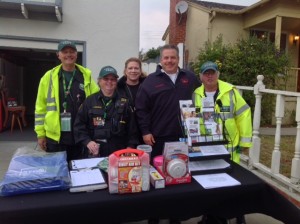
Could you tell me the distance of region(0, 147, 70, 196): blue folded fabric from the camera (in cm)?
179

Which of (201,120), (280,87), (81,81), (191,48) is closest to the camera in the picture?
(201,120)

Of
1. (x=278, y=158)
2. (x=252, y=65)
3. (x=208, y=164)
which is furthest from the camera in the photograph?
(x=252, y=65)

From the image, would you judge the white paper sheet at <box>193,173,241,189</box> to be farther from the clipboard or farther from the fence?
the fence

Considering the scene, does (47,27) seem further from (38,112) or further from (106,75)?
(106,75)

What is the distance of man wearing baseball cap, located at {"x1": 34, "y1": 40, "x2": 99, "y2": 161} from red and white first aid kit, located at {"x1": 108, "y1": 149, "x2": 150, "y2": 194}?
1299 mm

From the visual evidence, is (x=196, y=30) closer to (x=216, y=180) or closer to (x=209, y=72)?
(x=209, y=72)

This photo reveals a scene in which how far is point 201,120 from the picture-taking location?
2391 millimetres

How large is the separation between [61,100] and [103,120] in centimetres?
62

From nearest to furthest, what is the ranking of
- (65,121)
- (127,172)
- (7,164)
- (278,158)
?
(127,172), (65,121), (278,158), (7,164)

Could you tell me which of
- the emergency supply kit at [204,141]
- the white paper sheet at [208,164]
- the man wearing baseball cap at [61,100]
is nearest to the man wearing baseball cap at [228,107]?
the emergency supply kit at [204,141]

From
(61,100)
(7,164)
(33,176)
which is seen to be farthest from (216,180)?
(7,164)

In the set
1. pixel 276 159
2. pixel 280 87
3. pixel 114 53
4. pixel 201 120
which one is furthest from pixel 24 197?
pixel 280 87

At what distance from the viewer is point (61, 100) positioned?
2986mm

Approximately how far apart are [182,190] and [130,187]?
0.34 metres
